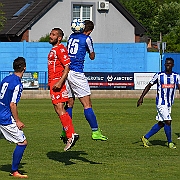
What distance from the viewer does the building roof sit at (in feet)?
139

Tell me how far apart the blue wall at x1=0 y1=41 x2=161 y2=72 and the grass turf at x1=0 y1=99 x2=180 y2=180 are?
16565 mm

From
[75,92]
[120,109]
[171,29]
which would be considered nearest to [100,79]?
[120,109]

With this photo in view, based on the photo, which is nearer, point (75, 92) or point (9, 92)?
point (9, 92)

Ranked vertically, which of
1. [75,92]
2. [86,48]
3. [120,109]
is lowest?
[120,109]

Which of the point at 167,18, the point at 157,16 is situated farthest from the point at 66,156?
the point at 157,16

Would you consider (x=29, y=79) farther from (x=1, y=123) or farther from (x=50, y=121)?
(x=1, y=123)

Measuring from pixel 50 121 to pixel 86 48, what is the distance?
928cm

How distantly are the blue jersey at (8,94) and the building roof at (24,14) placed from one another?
32912mm

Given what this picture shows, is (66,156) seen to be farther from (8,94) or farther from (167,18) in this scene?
(167,18)

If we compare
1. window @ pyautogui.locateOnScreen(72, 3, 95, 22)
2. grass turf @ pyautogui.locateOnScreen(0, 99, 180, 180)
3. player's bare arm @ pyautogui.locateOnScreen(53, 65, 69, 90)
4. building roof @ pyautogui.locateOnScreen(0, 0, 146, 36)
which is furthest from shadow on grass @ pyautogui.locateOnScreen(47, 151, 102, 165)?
window @ pyautogui.locateOnScreen(72, 3, 95, 22)

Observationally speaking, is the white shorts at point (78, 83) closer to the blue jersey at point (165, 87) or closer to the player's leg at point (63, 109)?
the player's leg at point (63, 109)

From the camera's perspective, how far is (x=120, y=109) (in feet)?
83.7

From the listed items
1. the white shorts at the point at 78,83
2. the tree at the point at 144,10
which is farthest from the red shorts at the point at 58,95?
the tree at the point at 144,10

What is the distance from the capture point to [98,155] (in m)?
12.2
